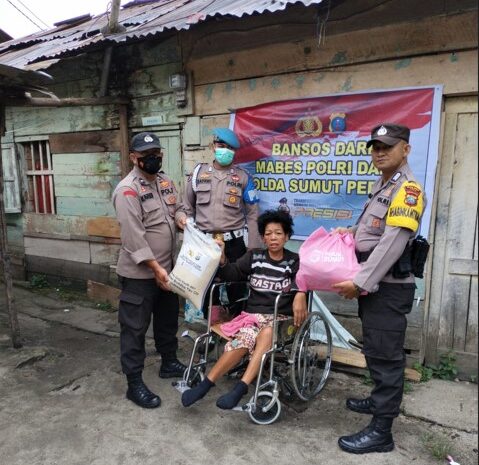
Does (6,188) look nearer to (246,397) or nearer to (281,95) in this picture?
(281,95)

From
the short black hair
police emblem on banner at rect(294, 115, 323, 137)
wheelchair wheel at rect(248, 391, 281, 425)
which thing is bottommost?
wheelchair wheel at rect(248, 391, 281, 425)

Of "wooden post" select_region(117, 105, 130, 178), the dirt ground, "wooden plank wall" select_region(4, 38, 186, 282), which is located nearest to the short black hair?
the dirt ground

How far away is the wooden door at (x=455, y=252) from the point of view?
3098 millimetres

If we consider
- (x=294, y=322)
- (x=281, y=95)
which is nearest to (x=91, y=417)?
(x=294, y=322)

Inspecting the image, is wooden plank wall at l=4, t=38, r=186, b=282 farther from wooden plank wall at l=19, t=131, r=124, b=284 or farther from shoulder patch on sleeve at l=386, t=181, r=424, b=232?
shoulder patch on sleeve at l=386, t=181, r=424, b=232

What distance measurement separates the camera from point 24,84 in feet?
11.5

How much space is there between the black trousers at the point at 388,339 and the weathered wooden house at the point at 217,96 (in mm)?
656

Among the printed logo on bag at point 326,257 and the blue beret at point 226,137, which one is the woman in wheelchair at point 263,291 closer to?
the printed logo on bag at point 326,257

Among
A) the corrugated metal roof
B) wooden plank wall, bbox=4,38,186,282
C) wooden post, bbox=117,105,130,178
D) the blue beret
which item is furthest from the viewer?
wooden post, bbox=117,105,130,178

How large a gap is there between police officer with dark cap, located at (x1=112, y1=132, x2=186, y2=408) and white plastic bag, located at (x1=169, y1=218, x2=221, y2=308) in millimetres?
136

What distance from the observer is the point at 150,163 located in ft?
9.60

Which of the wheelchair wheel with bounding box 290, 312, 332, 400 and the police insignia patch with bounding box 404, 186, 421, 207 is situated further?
the wheelchair wheel with bounding box 290, 312, 332, 400

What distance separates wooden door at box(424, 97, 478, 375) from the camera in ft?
10.2

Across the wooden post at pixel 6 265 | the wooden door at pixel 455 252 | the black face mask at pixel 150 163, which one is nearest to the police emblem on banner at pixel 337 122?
the wooden door at pixel 455 252
